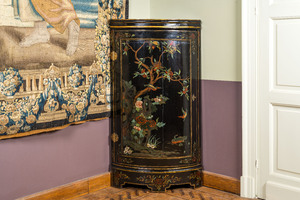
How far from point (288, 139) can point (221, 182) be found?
72cm

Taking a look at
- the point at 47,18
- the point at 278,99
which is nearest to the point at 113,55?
the point at 47,18

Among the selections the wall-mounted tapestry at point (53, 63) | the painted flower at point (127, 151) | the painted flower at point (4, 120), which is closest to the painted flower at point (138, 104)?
the wall-mounted tapestry at point (53, 63)

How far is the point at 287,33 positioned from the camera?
10.7ft

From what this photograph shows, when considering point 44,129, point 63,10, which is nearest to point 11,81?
point 44,129

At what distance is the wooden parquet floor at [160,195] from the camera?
358cm

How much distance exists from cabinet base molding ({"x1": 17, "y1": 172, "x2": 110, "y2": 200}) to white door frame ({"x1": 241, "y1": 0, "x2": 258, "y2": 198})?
1152mm

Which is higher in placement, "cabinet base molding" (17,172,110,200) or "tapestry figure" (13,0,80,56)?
"tapestry figure" (13,0,80,56)

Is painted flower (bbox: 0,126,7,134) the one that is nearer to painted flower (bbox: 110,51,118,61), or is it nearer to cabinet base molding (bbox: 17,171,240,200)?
cabinet base molding (bbox: 17,171,240,200)

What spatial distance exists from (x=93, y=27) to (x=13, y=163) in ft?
4.02

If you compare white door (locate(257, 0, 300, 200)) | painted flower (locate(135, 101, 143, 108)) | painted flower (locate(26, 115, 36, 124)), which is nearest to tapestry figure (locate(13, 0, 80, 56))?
painted flower (locate(26, 115, 36, 124))

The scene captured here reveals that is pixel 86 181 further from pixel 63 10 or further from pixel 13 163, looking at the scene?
pixel 63 10

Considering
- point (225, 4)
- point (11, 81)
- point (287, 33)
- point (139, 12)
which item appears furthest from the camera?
point (139, 12)

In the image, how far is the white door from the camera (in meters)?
3.26

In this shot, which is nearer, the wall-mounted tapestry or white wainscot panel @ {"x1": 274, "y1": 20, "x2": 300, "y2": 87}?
the wall-mounted tapestry
